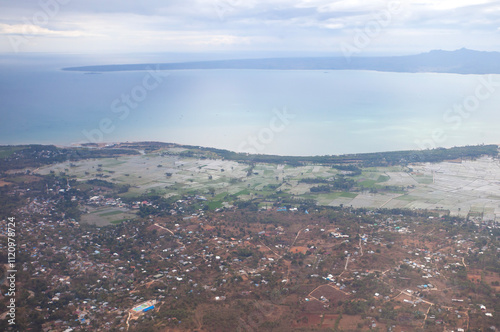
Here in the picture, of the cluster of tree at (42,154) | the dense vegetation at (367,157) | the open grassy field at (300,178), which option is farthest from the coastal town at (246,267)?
the dense vegetation at (367,157)

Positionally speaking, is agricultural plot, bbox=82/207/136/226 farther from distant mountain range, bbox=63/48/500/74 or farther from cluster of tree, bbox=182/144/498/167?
distant mountain range, bbox=63/48/500/74

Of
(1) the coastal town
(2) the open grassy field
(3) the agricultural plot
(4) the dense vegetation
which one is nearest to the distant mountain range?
(4) the dense vegetation

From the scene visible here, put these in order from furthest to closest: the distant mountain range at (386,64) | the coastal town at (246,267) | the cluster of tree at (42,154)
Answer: the distant mountain range at (386,64) < the cluster of tree at (42,154) < the coastal town at (246,267)

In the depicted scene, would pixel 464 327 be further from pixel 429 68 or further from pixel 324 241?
pixel 429 68

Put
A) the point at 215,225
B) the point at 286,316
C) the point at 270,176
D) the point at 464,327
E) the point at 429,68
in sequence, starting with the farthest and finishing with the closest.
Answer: the point at 429,68, the point at 270,176, the point at 215,225, the point at 286,316, the point at 464,327

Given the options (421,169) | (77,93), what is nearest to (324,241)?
(421,169)

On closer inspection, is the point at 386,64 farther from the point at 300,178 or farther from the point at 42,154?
the point at 42,154

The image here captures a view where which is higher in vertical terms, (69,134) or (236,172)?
(69,134)

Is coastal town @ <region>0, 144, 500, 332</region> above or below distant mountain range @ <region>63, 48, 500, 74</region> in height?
below

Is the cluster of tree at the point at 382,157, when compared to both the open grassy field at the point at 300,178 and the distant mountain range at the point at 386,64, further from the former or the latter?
the distant mountain range at the point at 386,64
